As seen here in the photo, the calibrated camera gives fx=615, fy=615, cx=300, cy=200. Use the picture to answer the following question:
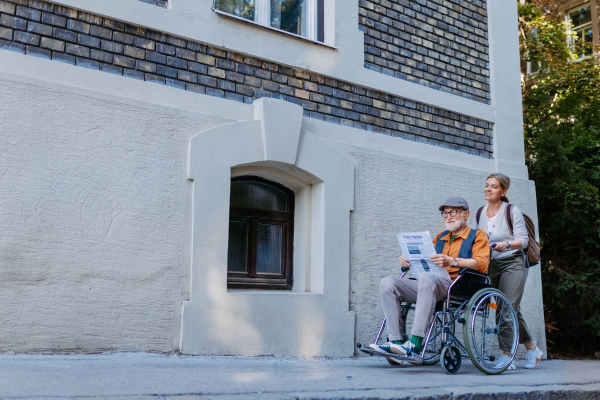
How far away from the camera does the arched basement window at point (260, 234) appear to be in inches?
234

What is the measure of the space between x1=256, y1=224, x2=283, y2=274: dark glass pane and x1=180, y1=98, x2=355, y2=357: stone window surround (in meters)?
0.19

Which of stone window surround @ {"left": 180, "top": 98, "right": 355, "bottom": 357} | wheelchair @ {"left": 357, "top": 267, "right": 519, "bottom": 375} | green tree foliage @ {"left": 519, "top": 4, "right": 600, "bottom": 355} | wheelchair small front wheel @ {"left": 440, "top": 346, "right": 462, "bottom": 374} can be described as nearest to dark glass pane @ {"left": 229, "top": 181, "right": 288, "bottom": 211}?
stone window surround @ {"left": 180, "top": 98, "right": 355, "bottom": 357}

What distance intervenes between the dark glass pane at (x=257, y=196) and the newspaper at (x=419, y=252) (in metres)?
1.73

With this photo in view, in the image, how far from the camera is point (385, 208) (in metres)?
6.63

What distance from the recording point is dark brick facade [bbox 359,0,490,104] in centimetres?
690

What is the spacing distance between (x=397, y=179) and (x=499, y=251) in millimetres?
1685

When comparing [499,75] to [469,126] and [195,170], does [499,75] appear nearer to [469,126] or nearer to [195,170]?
[469,126]

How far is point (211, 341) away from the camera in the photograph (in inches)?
206

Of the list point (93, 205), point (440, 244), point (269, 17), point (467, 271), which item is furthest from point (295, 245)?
point (269, 17)

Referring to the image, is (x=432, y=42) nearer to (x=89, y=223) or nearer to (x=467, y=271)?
(x=467, y=271)

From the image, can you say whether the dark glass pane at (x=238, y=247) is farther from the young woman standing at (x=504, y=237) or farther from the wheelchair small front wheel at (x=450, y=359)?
the young woman standing at (x=504, y=237)

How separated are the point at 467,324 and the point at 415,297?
0.46m

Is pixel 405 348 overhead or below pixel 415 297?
below

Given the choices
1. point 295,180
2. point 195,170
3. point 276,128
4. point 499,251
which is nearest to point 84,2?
point 195,170
